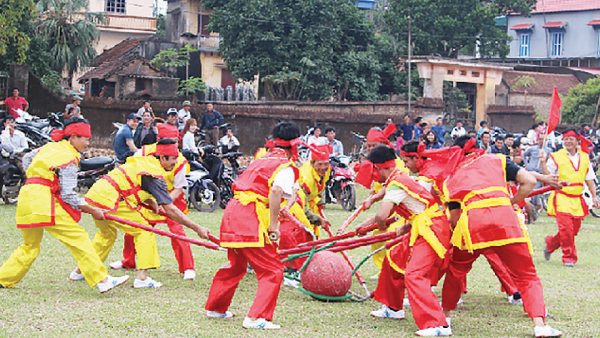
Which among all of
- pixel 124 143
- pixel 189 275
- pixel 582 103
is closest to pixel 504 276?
pixel 189 275

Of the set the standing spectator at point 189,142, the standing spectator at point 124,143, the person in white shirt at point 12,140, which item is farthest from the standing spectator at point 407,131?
the person in white shirt at point 12,140

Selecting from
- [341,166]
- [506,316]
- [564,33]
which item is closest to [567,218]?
[506,316]

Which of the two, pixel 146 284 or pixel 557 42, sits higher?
pixel 557 42

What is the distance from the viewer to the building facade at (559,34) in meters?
57.7

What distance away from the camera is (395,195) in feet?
27.5

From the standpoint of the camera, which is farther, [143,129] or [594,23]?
[594,23]

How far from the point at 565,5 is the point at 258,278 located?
5442 cm

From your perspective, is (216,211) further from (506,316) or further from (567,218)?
(506,316)

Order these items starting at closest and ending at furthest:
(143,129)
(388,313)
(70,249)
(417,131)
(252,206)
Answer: (252,206), (388,313), (70,249), (143,129), (417,131)

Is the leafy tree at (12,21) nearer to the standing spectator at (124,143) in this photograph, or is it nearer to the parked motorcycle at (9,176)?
the parked motorcycle at (9,176)

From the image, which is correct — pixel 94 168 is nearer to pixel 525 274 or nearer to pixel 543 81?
pixel 525 274

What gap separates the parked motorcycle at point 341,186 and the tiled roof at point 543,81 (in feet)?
82.0

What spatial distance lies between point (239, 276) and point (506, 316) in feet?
8.48

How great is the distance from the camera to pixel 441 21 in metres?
42.2
